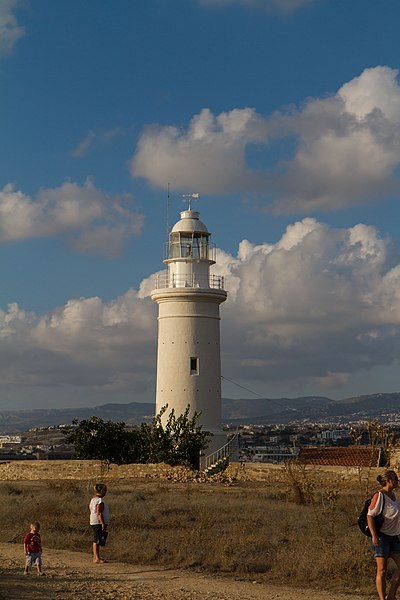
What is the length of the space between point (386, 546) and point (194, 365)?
20957mm

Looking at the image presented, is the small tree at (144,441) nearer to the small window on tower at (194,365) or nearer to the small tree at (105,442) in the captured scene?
the small tree at (105,442)

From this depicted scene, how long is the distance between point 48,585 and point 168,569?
221 cm

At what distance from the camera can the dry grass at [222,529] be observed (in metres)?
12.1

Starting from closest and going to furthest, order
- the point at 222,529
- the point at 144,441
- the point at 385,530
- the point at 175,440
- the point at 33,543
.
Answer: the point at 385,530 → the point at 33,543 → the point at 222,529 → the point at 175,440 → the point at 144,441

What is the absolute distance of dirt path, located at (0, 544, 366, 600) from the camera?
1017cm

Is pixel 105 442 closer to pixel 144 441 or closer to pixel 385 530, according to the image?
pixel 144 441

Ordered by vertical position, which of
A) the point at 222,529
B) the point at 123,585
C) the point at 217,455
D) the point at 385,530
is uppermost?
the point at 217,455

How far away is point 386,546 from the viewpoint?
975 centimetres

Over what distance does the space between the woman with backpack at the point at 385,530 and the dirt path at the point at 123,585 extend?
36.9 inches

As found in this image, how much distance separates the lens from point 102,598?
9898 mm

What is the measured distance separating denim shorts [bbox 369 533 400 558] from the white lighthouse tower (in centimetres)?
2054

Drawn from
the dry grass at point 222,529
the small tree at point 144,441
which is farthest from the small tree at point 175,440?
the dry grass at point 222,529

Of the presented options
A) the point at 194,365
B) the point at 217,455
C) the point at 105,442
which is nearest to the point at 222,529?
the point at 217,455

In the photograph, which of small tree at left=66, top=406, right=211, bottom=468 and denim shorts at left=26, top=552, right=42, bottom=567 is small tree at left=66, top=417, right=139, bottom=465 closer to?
small tree at left=66, top=406, right=211, bottom=468
